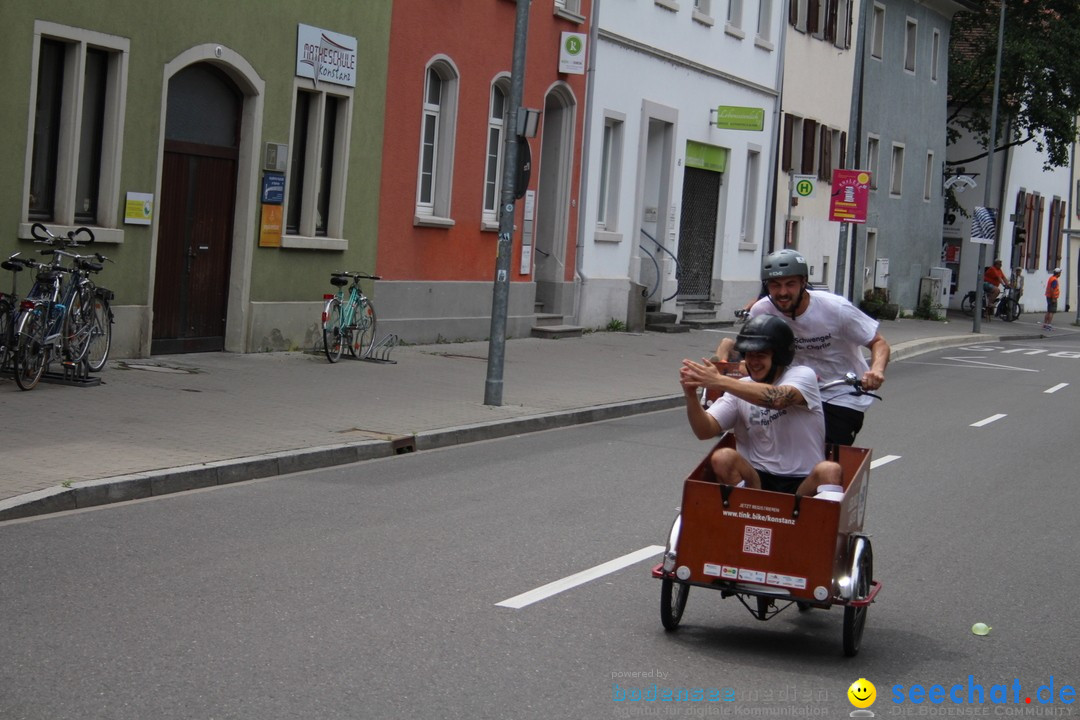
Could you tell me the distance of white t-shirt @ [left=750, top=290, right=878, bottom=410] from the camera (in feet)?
25.5

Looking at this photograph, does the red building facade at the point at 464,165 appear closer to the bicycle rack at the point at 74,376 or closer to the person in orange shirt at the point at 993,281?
the bicycle rack at the point at 74,376

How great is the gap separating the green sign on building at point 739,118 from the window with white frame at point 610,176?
3.25 metres

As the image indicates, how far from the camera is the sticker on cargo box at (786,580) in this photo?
6.47 meters

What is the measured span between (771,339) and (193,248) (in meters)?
12.0

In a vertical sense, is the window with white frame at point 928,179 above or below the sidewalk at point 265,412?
above

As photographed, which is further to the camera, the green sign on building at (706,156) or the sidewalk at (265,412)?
the green sign on building at (706,156)

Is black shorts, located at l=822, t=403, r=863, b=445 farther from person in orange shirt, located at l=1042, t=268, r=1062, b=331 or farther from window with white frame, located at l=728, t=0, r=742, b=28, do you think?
person in orange shirt, located at l=1042, t=268, r=1062, b=331

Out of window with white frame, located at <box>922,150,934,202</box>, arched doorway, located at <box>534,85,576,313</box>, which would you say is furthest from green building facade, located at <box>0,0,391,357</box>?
window with white frame, located at <box>922,150,934,202</box>

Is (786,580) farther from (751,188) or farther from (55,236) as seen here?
(751,188)

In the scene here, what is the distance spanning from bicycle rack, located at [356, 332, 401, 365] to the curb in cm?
388

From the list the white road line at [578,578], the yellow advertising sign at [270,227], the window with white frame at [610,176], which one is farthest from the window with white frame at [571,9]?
the white road line at [578,578]

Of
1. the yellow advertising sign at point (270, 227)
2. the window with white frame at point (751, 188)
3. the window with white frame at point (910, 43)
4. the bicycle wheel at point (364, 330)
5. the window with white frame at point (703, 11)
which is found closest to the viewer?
the yellow advertising sign at point (270, 227)

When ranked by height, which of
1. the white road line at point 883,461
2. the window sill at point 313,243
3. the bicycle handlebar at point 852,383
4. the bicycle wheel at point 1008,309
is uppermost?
the bicycle wheel at point 1008,309

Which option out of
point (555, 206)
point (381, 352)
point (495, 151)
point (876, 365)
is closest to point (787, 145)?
point (555, 206)
